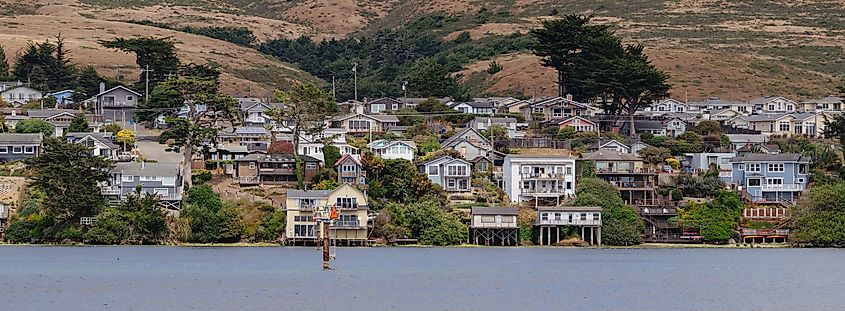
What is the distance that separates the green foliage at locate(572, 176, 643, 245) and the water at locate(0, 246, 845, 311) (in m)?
1.66

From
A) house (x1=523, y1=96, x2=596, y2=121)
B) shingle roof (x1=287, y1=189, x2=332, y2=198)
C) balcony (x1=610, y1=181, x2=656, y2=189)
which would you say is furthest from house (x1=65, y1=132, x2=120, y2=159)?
house (x1=523, y1=96, x2=596, y2=121)

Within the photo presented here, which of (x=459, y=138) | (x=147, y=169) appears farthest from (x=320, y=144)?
(x=147, y=169)

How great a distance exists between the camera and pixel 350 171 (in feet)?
→ 313

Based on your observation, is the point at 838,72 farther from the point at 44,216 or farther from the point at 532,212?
the point at 44,216

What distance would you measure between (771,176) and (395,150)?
974 inches

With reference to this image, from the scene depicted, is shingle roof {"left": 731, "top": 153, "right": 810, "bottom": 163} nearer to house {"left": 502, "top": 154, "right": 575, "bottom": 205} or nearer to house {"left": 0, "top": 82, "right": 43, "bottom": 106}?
house {"left": 502, "top": 154, "right": 575, "bottom": 205}

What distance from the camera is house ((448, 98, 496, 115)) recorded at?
127875 millimetres

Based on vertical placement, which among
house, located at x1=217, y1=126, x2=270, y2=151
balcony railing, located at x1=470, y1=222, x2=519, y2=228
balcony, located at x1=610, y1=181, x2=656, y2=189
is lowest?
balcony railing, located at x1=470, y1=222, x2=519, y2=228

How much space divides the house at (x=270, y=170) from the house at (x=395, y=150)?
5.07 meters

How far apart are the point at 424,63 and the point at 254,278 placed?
105 m

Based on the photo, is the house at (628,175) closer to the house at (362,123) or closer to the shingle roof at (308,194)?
the shingle roof at (308,194)

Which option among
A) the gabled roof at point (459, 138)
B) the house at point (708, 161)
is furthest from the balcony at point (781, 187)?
the gabled roof at point (459, 138)

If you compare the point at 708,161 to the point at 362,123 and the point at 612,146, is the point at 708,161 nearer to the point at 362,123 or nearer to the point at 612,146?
the point at 612,146

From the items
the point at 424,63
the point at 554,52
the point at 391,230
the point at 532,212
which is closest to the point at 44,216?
the point at 391,230
